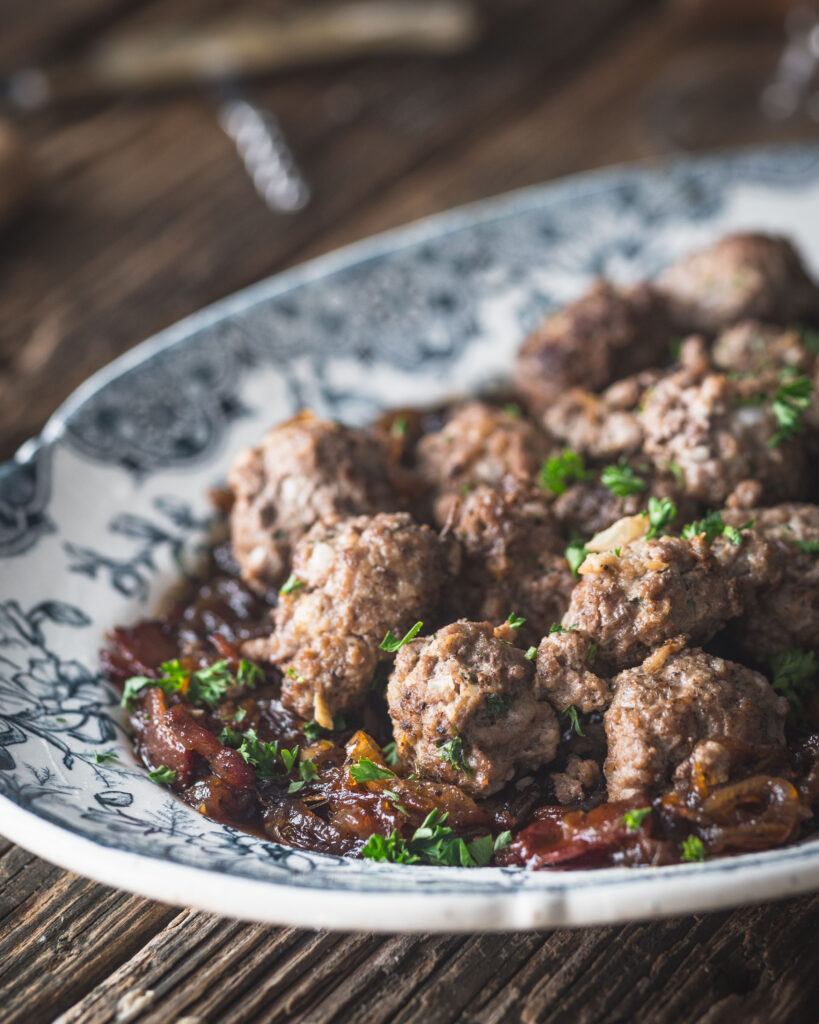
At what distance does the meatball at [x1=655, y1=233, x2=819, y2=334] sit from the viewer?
5816 mm

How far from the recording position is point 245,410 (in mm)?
6082

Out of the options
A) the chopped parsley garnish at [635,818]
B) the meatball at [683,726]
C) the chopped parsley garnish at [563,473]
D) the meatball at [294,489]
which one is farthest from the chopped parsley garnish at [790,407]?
the chopped parsley garnish at [635,818]

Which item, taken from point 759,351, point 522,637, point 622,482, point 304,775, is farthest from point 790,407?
point 304,775

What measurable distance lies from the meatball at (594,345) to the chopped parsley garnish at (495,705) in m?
2.24

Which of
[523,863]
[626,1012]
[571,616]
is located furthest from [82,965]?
[571,616]

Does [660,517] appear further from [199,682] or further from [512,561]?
[199,682]

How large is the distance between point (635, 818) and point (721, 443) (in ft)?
5.83

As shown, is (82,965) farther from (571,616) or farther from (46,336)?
(46,336)

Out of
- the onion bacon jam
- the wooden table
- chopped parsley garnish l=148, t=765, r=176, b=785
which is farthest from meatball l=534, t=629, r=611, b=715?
chopped parsley garnish l=148, t=765, r=176, b=785

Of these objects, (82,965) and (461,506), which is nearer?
(82,965)

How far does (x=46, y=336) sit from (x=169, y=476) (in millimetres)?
2433

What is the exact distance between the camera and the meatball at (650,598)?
4.15 m

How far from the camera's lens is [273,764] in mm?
4367

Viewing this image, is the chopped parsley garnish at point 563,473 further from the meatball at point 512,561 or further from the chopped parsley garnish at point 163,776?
the chopped parsley garnish at point 163,776
